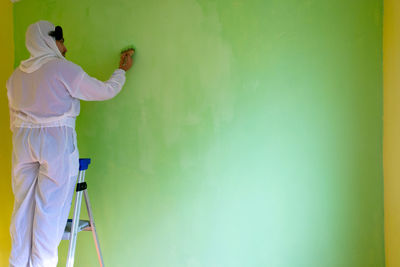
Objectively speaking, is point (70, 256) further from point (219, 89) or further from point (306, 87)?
point (306, 87)

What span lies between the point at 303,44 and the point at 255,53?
0.24 metres

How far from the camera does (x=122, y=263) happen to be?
1.85 metres

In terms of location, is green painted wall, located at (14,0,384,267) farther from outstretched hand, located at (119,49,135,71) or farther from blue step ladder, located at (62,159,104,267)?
blue step ladder, located at (62,159,104,267)

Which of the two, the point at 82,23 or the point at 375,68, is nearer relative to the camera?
the point at 375,68

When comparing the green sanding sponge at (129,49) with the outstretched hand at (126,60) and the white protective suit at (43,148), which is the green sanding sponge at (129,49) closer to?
the outstretched hand at (126,60)

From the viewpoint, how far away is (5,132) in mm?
2092

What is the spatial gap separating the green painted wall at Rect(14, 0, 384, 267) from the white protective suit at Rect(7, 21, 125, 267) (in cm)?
37

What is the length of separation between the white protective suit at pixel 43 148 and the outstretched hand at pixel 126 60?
26cm

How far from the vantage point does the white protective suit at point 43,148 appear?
1479 millimetres

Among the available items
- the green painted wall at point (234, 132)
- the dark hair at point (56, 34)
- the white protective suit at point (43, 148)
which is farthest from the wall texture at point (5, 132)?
the dark hair at point (56, 34)

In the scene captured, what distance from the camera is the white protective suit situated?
148cm

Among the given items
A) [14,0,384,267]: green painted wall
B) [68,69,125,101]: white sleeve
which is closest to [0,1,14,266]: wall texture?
[14,0,384,267]: green painted wall

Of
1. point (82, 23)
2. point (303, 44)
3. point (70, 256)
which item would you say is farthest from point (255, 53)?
point (70, 256)

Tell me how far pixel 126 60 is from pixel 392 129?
57.6 inches
